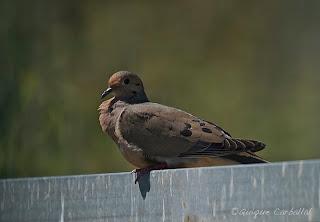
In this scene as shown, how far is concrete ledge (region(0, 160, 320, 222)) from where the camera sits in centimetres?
177

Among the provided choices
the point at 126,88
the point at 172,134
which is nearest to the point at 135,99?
the point at 126,88

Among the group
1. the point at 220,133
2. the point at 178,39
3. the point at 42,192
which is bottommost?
the point at 42,192

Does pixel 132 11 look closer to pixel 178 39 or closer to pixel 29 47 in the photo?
pixel 178 39

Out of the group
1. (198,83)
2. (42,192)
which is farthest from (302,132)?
(42,192)

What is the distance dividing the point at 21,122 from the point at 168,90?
1.33m

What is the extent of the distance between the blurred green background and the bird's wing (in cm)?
140

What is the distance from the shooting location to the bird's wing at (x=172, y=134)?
329cm

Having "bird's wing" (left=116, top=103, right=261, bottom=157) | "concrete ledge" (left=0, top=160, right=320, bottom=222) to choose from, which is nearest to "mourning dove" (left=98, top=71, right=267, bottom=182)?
"bird's wing" (left=116, top=103, right=261, bottom=157)

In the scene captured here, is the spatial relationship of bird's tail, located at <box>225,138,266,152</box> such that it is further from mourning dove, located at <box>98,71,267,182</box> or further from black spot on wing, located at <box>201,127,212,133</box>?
black spot on wing, located at <box>201,127,212,133</box>

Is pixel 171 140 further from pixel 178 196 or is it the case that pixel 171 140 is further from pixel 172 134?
pixel 178 196

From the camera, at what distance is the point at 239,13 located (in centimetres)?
619

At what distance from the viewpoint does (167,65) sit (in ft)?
20.2

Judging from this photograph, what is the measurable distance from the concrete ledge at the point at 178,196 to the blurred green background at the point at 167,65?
8.27 ft

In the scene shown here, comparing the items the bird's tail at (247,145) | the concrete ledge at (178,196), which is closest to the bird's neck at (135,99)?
the bird's tail at (247,145)
